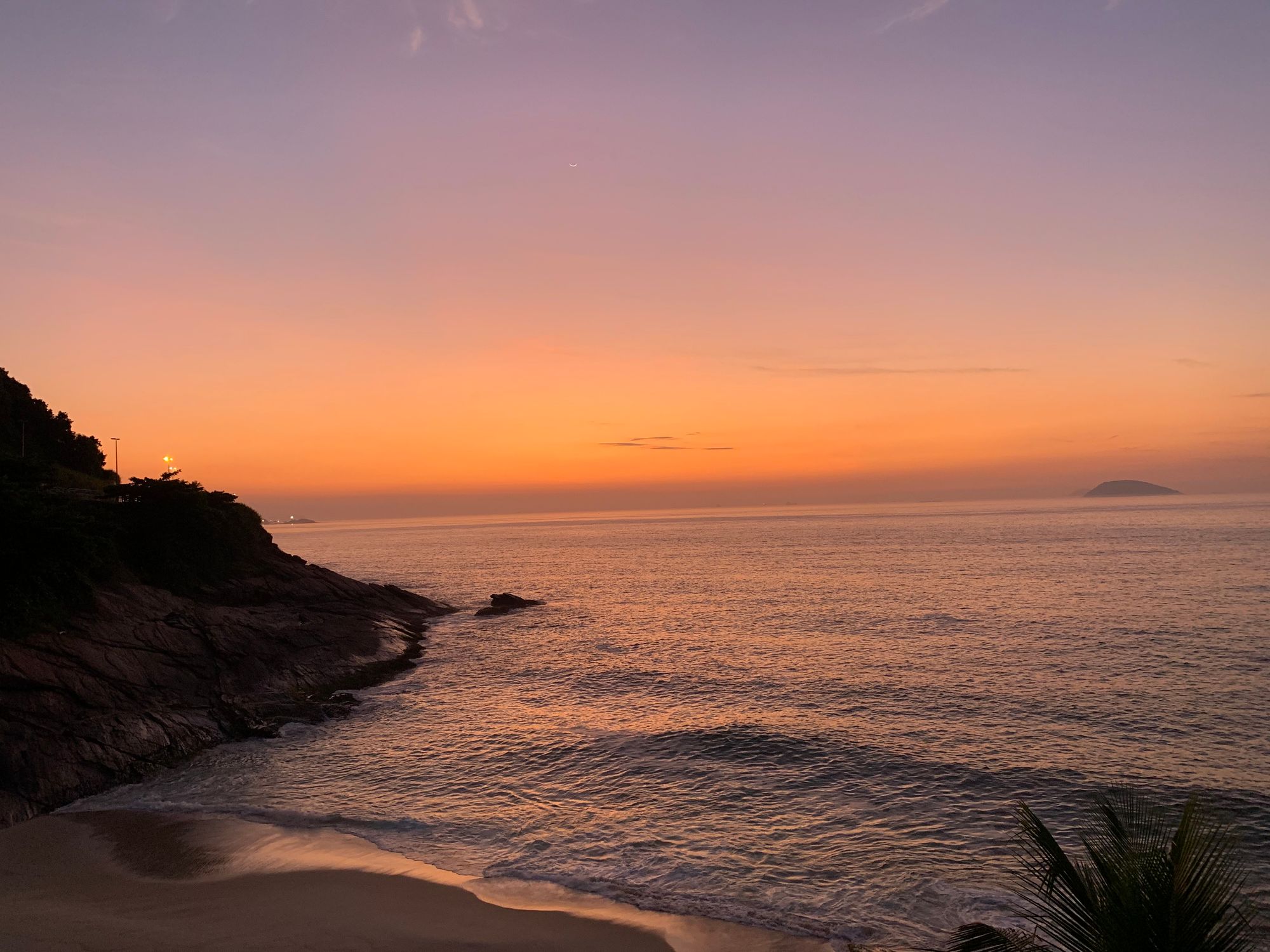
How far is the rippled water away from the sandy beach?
3.31 ft

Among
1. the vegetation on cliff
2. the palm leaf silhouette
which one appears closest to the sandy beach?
the palm leaf silhouette

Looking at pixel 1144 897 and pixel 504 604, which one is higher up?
pixel 1144 897

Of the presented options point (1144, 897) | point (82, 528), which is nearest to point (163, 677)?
point (82, 528)

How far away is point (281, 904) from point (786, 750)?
16031 millimetres

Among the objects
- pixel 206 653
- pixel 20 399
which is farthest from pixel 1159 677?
pixel 20 399

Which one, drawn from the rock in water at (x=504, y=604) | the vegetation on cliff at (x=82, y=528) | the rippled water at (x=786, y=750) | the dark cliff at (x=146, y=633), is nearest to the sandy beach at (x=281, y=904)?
the rippled water at (x=786, y=750)

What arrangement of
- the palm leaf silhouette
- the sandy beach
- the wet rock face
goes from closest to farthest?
the palm leaf silhouette, the sandy beach, the wet rock face

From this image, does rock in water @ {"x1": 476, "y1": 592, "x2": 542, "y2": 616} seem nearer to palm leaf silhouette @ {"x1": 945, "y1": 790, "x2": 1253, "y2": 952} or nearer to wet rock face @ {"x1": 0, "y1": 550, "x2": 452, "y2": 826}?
wet rock face @ {"x1": 0, "y1": 550, "x2": 452, "y2": 826}

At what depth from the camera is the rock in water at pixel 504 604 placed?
64.6m

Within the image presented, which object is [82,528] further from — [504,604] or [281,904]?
[504,604]

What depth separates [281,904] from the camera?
597 inches

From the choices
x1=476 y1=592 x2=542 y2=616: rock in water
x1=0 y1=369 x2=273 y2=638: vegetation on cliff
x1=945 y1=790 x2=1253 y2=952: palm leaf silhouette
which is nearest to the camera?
x1=945 y1=790 x2=1253 y2=952: palm leaf silhouette

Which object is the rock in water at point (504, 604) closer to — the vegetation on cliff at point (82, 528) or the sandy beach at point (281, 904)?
the vegetation on cliff at point (82, 528)

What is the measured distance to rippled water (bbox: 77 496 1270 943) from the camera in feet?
56.2
